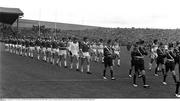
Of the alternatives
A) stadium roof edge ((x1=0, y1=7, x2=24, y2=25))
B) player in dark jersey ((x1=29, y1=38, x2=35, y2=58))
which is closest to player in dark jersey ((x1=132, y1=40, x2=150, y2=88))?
player in dark jersey ((x1=29, y1=38, x2=35, y2=58))

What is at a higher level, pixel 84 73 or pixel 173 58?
pixel 173 58

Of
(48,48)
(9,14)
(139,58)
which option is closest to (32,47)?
(48,48)

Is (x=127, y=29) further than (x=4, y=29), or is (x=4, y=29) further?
(x=127, y=29)

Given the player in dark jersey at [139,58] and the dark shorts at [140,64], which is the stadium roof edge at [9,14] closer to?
the player in dark jersey at [139,58]

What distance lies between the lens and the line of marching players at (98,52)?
17.9 meters

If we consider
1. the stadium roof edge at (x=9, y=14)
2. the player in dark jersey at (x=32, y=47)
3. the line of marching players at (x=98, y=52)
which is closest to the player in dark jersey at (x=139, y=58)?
the line of marching players at (x=98, y=52)

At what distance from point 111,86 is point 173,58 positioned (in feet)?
11.5

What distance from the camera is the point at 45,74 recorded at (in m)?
21.4

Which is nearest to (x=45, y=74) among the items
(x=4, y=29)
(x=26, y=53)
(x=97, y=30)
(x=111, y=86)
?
(x=111, y=86)

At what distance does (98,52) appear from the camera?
30.3 m

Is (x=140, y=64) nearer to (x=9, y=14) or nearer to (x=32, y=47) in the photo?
(x=32, y=47)

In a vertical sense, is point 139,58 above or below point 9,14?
below

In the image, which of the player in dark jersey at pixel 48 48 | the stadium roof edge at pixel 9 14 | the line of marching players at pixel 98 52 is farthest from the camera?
the stadium roof edge at pixel 9 14

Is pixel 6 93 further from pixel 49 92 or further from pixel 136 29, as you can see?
pixel 136 29
